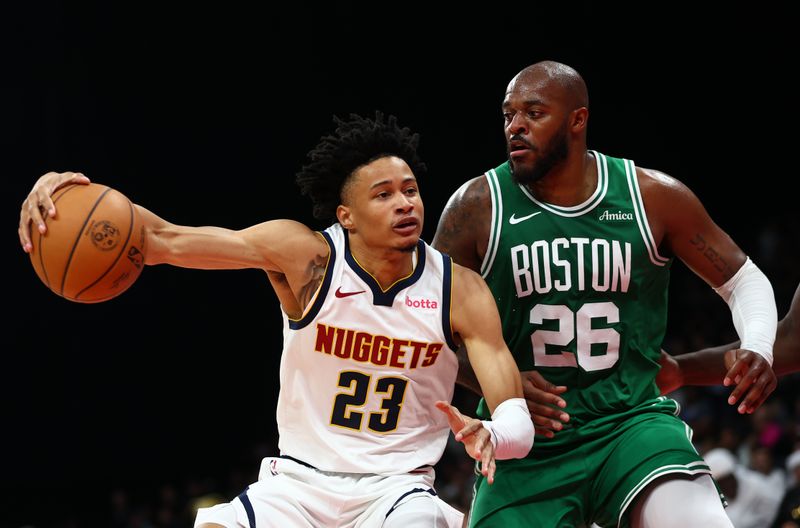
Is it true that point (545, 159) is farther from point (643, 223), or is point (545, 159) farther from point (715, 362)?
point (715, 362)

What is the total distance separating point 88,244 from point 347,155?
1075 mm

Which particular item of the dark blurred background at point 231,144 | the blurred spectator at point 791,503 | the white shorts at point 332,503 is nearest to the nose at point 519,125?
the white shorts at point 332,503

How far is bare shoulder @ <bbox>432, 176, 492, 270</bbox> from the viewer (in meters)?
4.37

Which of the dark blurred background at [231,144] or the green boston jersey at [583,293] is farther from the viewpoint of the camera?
the dark blurred background at [231,144]

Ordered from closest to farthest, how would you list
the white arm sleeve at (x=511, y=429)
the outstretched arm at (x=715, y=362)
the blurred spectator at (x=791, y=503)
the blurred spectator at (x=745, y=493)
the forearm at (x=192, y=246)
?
the white arm sleeve at (x=511, y=429) < the forearm at (x=192, y=246) < the outstretched arm at (x=715, y=362) < the blurred spectator at (x=791, y=503) < the blurred spectator at (x=745, y=493)

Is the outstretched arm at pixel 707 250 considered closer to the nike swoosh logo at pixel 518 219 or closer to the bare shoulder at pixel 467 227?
the nike swoosh logo at pixel 518 219

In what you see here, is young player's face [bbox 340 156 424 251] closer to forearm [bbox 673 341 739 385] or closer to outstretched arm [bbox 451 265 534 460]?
outstretched arm [bbox 451 265 534 460]

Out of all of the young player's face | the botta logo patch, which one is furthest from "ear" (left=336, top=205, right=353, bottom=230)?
the botta logo patch

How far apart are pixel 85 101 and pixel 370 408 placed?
9.07 metres

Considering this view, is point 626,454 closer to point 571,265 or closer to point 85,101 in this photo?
point 571,265

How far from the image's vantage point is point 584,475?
13.5 feet

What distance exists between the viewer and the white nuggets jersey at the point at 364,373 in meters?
3.95

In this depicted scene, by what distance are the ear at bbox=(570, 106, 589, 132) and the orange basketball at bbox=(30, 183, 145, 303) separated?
178cm

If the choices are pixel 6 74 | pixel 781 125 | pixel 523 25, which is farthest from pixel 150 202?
pixel 781 125
